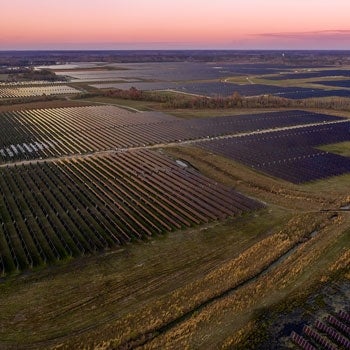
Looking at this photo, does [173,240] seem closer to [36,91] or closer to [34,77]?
[36,91]

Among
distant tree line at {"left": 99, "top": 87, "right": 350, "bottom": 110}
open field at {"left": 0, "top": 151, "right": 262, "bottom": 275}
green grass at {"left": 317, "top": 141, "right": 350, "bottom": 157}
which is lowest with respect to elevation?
open field at {"left": 0, "top": 151, "right": 262, "bottom": 275}

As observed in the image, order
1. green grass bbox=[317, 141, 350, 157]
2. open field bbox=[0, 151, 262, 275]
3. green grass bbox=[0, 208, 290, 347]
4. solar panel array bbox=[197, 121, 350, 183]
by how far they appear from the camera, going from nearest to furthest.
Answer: green grass bbox=[0, 208, 290, 347]
open field bbox=[0, 151, 262, 275]
solar panel array bbox=[197, 121, 350, 183]
green grass bbox=[317, 141, 350, 157]

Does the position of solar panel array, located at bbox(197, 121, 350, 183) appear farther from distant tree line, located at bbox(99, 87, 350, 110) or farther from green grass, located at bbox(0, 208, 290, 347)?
distant tree line, located at bbox(99, 87, 350, 110)

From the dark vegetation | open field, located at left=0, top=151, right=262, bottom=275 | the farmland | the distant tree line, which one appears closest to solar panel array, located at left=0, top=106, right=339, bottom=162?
the farmland

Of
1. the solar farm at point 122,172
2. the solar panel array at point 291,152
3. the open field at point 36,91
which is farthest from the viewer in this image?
the open field at point 36,91

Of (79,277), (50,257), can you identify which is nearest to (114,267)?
(79,277)

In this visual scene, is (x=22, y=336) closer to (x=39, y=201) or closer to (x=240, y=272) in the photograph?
(x=240, y=272)

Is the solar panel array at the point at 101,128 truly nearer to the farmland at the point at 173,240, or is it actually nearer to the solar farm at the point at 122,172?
the solar farm at the point at 122,172

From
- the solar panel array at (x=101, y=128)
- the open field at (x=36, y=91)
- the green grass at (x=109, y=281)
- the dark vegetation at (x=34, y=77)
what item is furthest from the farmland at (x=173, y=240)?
the dark vegetation at (x=34, y=77)

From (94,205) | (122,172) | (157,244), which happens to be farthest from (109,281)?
(122,172)

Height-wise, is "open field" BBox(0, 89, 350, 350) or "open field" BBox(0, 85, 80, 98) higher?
"open field" BBox(0, 85, 80, 98)
